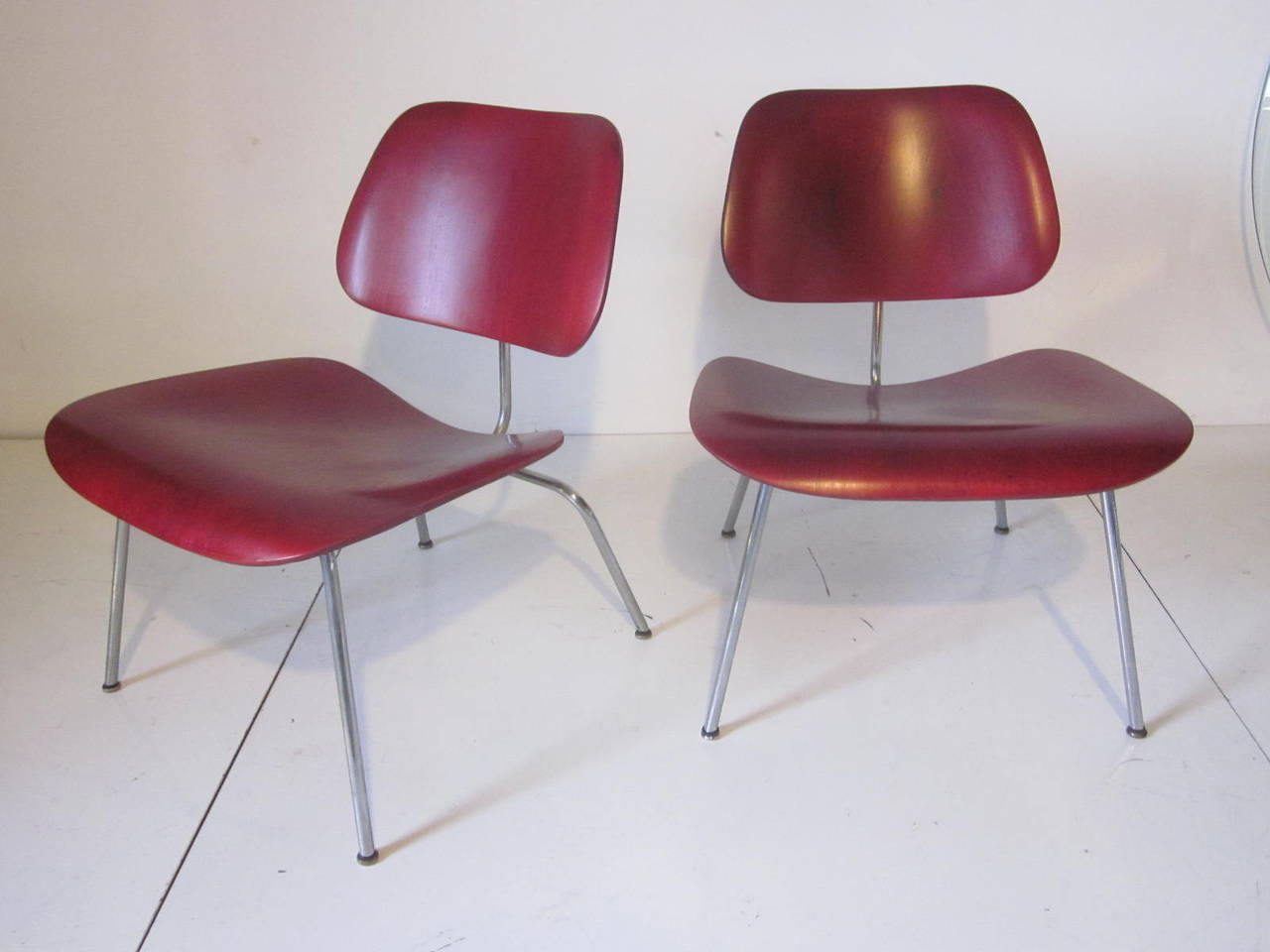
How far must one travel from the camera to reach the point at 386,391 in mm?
1582

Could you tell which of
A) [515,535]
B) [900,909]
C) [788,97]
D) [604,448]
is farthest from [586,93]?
[900,909]

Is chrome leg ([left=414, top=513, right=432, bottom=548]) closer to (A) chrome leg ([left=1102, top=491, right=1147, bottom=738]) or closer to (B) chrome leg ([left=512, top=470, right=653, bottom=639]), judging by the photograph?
(B) chrome leg ([left=512, top=470, right=653, bottom=639])

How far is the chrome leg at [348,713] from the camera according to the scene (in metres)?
1.14

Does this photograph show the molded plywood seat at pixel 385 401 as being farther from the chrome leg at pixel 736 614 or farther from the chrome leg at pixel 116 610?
the chrome leg at pixel 736 614

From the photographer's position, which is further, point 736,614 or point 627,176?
point 627,176

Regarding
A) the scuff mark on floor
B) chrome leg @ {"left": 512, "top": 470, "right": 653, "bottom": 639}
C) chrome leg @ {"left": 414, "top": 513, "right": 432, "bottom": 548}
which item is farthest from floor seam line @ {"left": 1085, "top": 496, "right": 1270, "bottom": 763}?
chrome leg @ {"left": 414, "top": 513, "right": 432, "bottom": 548}

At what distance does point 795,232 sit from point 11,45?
4.78 feet

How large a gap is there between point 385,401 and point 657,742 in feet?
2.04

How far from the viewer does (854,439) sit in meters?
1.27

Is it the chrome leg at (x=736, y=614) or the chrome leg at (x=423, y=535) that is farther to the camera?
the chrome leg at (x=423, y=535)

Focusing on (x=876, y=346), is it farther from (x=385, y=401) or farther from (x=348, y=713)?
(x=348, y=713)

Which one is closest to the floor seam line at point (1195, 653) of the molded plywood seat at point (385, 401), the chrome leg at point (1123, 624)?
the chrome leg at point (1123, 624)

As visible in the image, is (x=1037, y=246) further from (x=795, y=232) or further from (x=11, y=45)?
(x=11, y=45)

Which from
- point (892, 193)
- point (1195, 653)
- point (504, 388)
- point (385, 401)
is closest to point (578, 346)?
point (504, 388)
